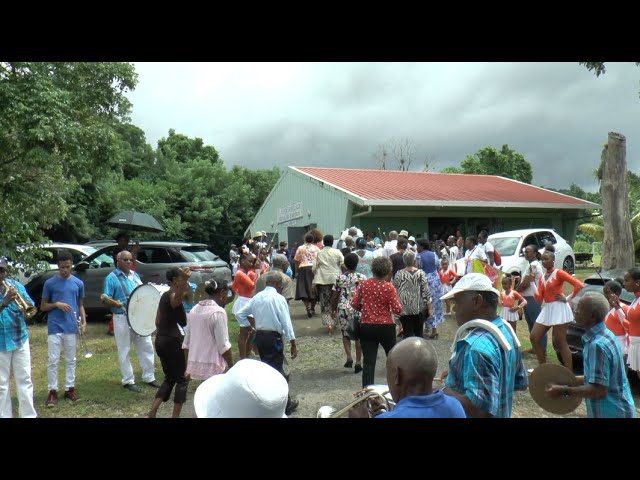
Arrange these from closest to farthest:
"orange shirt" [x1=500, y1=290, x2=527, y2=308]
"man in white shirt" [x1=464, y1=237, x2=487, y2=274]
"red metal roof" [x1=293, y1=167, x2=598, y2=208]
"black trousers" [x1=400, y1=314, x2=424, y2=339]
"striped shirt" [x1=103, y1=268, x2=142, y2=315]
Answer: "striped shirt" [x1=103, y1=268, x2=142, y2=315] < "black trousers" [x1=400, y1=314, x2=424, y2=339] < "orange shirt" [x1=500, y1=290, x2=527, y2=308] < "man in white shirt" [x1=464, y1=237, x2=487, y2=274] < "red metal roof" [x1=293, y1=167, x2=598, y2=208]

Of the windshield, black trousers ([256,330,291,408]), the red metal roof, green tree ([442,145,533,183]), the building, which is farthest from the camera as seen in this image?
green tree ([442,145,533,183])

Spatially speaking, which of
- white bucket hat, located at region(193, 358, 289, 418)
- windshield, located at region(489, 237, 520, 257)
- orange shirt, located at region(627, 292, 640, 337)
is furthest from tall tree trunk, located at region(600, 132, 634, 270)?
white bucket hat, located at region(193, 358, 289, 418)

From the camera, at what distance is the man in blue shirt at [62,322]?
6.44 metres

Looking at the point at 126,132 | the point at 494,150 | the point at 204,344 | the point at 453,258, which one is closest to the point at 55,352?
the point at 204,344

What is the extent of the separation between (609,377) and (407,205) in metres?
15.7

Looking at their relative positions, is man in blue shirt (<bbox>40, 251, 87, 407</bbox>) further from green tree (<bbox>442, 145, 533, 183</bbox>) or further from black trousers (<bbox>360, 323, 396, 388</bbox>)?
green tree (<bbox>442, 145, 533, 183</bbox>)

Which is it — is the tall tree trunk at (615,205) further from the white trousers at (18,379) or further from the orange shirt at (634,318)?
the white trousers at (18,379)

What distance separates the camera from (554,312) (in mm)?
7035

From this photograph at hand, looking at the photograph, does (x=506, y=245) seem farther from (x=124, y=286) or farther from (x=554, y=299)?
(x=124, y=286)

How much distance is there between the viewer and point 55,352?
645cm

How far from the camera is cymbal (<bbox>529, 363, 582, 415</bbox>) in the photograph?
10.8 feet

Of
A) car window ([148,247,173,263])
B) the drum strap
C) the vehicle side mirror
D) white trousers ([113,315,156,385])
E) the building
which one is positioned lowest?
white trousers ([113,315,156,385])

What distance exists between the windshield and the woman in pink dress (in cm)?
1265

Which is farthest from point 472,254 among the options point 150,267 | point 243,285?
point 150,267
